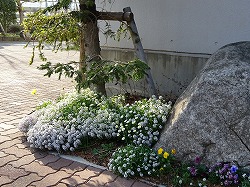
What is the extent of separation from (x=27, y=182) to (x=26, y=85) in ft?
16.8

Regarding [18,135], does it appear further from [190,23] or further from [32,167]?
[190,23]

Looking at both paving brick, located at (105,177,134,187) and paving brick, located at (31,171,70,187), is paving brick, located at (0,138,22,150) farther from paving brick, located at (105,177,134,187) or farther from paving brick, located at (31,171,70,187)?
paving brick, located at (105,177,134,187)

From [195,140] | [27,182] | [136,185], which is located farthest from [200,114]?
[27,182]

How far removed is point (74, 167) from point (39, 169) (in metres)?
0.39

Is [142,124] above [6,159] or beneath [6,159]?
above

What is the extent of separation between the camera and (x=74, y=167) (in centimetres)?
339

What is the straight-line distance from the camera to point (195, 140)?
10.6 ft

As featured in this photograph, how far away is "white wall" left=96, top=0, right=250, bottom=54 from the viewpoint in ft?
15.6

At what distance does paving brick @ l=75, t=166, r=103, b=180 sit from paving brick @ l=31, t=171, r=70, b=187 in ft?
0.48

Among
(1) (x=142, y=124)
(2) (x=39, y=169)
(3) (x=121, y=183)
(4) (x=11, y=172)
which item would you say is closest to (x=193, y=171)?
(3) (x=121, y=183)

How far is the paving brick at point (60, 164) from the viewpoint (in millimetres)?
3396

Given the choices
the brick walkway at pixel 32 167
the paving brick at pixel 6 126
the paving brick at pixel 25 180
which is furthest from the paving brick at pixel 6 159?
the paving brick at pixel 6 126

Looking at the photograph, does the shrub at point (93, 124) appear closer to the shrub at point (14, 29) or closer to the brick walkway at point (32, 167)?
the brick walkway at point (32, 167)

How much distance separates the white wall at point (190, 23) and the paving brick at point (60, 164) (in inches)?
117
